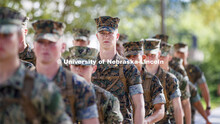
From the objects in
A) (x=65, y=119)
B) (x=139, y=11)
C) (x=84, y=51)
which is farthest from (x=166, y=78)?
(x=139, y=11)

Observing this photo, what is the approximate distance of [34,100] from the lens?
306cm

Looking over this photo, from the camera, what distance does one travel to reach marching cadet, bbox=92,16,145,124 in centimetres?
571

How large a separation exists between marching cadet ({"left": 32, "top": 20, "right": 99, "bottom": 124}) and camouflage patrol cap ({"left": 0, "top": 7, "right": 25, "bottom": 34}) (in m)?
0.49

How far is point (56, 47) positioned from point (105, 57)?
2207 millimetres

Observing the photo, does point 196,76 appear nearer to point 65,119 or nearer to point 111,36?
point 111,36

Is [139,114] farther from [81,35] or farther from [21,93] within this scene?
[81,35]

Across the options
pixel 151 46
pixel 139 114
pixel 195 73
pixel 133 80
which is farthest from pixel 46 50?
pixel 195 73

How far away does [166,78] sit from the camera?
738cm

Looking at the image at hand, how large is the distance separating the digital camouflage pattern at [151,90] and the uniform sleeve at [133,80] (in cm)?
93

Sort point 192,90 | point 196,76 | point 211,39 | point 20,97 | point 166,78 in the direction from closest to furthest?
point 20,97, point 166,78, point 192,90, point 196,76, point 211,39

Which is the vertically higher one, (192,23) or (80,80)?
(192,23)

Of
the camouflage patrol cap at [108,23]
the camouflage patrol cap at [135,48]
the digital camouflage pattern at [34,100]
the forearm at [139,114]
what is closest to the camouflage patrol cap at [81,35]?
the camouflage patrol cap at [135,48]

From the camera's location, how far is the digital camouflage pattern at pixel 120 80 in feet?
18.9

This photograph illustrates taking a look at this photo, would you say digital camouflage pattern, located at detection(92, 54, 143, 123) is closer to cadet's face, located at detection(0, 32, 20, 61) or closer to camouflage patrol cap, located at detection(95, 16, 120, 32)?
camouflage patrol cap, located at detection(95, 16, 120, 32)
